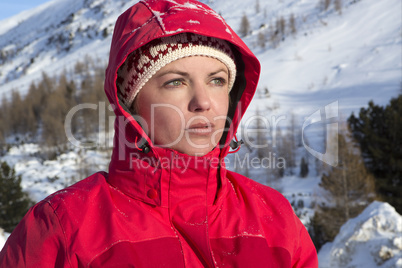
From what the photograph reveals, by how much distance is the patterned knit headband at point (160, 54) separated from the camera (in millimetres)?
1344

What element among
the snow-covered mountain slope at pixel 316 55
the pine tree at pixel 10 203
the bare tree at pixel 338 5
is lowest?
the pine tree at pixel 10 203

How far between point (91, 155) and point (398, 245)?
33.0 metres

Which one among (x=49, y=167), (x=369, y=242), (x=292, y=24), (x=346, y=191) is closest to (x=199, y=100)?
(x=369, y=242)

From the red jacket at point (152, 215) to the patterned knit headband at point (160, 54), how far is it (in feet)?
0.20

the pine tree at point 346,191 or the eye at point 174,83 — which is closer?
the eye at point 174,83

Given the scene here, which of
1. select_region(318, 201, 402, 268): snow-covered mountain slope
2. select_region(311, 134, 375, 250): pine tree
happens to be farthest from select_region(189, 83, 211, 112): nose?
select_region(311, 134, 375, 250): pine tree

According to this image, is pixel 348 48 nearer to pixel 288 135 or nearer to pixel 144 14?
pixel 288 135

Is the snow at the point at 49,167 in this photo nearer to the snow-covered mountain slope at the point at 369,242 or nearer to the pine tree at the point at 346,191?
the pine tree at the point at 346,191

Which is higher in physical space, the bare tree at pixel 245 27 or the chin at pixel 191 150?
the bare tree at pixel 245 27

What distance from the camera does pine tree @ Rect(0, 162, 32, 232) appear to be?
1628 cm

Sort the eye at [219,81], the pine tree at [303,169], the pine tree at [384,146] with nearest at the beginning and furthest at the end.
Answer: the eye at [219,81] < the pine tree at [384,146] < the pine tree at [303,169]

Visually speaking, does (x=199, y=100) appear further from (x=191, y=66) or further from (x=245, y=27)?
(x=245, y=27)

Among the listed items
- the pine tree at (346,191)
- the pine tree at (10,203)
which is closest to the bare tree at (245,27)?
the pine tree at (346,191)

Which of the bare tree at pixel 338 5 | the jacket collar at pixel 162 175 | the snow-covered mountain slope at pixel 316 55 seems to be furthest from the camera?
the bare tree at pixel 338 5
